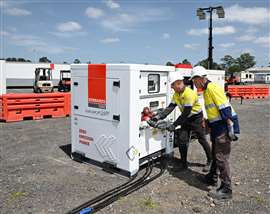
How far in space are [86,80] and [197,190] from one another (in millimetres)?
2762

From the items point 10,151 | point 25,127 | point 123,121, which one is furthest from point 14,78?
point 123,121

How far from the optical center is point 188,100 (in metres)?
4.77

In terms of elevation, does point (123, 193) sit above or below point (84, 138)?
below

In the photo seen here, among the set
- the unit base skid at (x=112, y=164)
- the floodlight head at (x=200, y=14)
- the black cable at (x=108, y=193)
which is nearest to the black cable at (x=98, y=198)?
the black cable at (x=108, y=193)

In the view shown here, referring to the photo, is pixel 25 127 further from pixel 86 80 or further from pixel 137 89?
pixel 137 89

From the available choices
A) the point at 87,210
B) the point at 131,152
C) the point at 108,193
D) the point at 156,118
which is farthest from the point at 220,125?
the point at 87,210

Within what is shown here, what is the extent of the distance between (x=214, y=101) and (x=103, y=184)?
2226mm

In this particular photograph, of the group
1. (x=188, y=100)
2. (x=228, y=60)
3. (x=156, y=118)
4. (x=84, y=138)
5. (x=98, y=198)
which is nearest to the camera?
(x=98, y=198)

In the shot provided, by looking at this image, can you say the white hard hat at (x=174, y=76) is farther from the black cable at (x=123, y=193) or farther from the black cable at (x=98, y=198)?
the black cable at (x=98, y=198)

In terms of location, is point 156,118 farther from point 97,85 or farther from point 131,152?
point 97,85

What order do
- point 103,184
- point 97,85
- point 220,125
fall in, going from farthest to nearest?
point 97,85 → point 103,184 → point 220,125

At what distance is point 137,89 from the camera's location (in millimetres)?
4562

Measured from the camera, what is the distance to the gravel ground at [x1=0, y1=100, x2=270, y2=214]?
3773mm

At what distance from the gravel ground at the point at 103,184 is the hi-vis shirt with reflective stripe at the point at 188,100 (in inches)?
47.8
